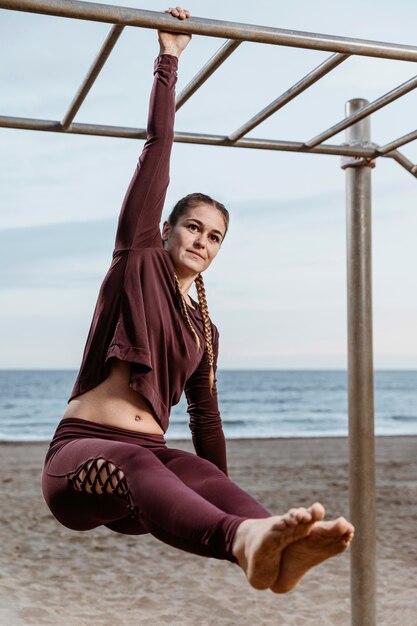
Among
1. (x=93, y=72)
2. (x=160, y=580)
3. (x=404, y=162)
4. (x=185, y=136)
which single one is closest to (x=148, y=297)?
(x=93, y=72)

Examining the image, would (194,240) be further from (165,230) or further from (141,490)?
(141,490)

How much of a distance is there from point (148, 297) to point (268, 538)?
2.81 feet

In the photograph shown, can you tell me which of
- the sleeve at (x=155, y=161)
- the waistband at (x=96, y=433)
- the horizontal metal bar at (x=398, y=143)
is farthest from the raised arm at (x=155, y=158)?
the horizontal metal bar at (x=398, y=143)

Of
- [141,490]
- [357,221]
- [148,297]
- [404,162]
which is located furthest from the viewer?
[404,162]

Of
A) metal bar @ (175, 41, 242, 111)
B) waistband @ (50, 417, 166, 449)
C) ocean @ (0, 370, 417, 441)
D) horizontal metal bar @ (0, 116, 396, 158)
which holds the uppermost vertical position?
ocean @ (0, 370, 417, 441)

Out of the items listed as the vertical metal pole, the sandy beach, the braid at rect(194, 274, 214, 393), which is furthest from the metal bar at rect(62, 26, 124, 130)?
the sandy beach

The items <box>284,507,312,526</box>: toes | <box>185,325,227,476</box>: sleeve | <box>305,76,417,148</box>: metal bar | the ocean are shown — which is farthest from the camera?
the ocean

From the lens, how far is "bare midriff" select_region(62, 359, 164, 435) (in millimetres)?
2221

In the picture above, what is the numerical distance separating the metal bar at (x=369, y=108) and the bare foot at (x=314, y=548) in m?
1.34

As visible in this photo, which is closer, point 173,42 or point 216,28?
point 216,28

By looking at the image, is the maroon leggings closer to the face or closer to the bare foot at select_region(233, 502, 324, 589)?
the bare foot at select_region(233, 502, 324, 589)

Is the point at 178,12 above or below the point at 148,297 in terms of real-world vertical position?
above

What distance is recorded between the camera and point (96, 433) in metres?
2.20

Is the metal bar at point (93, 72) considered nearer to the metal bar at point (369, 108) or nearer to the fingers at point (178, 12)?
the fingers at point (178, 12)
